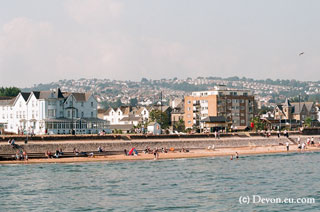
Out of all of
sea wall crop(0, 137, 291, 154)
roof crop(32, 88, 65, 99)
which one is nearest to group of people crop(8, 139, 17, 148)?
sea wall crop(0, 137, 291, 154)

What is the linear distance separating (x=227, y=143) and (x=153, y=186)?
50116 mm

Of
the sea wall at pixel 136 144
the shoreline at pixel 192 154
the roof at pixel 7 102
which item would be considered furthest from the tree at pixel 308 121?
the roof at pixel 7 102

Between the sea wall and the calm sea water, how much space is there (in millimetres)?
8759

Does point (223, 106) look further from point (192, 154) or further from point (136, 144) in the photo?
point (192, 154)

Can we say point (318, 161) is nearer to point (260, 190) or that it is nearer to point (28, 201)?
point (260, 190)

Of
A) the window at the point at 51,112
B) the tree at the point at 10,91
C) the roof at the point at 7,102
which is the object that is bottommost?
the window at the point at 51,112

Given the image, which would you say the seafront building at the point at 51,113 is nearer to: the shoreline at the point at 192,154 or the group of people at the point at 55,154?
the group of people at the point at 55,154

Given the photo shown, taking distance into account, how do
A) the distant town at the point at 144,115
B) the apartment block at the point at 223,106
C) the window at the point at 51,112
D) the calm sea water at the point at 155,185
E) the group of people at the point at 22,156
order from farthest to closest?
1. the apartment block at the point at 223,106
2. the distant town at the point at 144,115
3. the window at the point at 51,112
4. the group of people at the point at 22,156
5. the calm sea water at the point at 155,185

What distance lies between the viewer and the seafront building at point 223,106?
144m

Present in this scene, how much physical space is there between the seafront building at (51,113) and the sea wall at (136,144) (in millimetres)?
16901

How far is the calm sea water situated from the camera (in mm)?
41438

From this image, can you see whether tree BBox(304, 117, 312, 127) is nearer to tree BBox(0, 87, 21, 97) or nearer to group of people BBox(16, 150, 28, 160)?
tree BBox(0, 87, 21, 97)

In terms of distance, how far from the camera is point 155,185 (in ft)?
168

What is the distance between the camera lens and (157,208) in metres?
39.9
